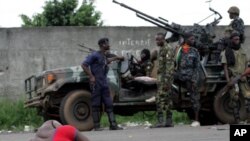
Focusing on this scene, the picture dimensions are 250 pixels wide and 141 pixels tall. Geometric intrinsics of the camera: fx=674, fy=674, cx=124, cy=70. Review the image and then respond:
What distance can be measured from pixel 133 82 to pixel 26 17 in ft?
75.0

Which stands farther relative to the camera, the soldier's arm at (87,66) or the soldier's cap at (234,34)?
the soldier's cap at (234,34)

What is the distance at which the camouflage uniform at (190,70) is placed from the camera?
482 inches

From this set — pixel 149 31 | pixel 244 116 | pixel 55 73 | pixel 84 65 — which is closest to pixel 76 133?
pixel 84 65

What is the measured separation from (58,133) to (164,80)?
8.43 meters

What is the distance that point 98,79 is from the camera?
11.9 meters

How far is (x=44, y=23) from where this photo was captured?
33.1 meters

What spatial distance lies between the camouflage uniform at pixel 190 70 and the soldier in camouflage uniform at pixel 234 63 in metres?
0.54

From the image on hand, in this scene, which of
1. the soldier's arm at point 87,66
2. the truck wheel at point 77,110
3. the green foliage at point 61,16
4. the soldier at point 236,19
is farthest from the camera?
the green foliage at point 61,16

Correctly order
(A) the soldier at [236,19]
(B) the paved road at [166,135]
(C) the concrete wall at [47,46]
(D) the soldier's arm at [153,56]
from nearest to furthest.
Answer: (B) the paved road at [166,135] → (A) the soldier at [236,19] → (D) the soldier's arm at [153,56] → (C) the concrete wall at [47,46]

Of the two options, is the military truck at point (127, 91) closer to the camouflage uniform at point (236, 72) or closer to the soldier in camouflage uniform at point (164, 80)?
the camouflage uniform at point (236, 72)

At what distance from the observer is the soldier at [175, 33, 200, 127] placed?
12.2 m

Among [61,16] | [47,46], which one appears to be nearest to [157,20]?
[47,46]

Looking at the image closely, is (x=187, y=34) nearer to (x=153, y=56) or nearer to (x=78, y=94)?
(x=153, y=56)

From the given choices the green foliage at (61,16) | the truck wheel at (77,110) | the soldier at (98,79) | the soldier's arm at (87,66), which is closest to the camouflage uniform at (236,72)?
the soldier at (98,79)
